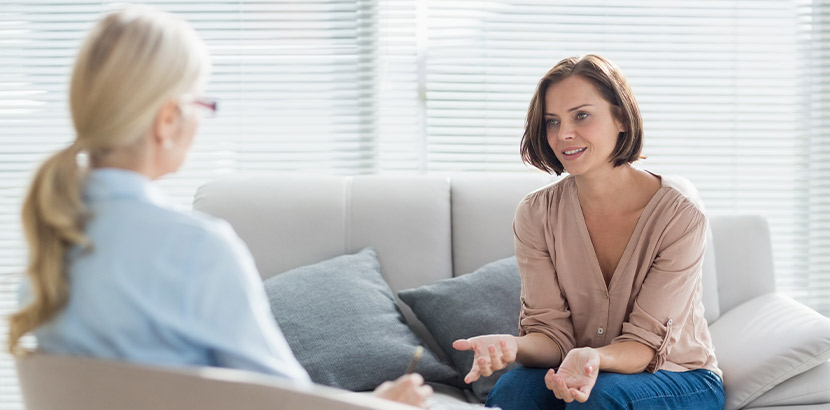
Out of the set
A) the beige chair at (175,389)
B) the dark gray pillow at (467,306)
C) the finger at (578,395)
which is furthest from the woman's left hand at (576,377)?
the beige chair at (175,389)

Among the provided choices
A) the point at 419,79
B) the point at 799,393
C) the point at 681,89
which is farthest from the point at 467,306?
the point at 681,89

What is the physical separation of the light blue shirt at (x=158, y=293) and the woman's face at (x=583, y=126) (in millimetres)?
1087

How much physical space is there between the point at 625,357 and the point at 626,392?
3.8 inches

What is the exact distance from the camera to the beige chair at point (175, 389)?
84 centimetres

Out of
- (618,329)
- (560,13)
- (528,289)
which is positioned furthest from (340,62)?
(618,329)

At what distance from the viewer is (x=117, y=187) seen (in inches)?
35.7

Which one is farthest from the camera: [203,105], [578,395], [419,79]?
[419,79]

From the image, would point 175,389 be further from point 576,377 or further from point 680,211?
point 680,211

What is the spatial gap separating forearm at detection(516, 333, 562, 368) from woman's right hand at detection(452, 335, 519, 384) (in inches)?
1.9

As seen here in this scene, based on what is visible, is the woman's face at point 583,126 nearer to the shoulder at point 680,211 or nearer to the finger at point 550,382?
the shoulder at point 680,211

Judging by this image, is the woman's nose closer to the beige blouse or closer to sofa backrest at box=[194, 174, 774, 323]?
the beige blouse

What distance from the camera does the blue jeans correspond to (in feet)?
5.30

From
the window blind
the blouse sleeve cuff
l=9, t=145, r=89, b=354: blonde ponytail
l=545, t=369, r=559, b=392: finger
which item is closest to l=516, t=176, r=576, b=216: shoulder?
the blouse sleeve cuff

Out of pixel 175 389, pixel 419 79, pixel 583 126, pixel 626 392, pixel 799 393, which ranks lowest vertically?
pixel 799 393
